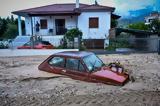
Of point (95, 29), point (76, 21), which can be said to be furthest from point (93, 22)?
point (76, 21)

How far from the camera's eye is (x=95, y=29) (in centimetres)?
3078

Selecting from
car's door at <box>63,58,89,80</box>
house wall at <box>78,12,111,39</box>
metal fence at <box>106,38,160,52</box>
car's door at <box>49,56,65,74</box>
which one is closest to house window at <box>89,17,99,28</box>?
house wall at <box>78,12,111,39</box>

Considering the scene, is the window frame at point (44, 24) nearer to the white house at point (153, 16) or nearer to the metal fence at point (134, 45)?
the metal fence at point (134, 45)

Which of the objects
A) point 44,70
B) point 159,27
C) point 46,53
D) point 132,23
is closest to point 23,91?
point 44,70

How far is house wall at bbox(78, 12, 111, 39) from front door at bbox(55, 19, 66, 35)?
83.5 inches

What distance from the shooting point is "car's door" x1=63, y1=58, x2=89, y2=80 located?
405 inches

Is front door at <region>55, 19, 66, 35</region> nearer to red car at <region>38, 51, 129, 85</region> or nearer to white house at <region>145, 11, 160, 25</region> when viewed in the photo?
white house at <region>145, 11, 160, 25</region>

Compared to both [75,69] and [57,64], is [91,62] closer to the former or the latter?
[75,69]

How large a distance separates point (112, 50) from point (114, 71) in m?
11.5

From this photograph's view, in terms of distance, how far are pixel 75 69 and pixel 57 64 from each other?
3.28 ft

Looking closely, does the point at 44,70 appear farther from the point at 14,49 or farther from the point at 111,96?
the point at 14,49

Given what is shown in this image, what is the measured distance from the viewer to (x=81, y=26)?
3102 cm

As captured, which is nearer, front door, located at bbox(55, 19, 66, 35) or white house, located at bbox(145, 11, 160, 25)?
front door, located at bbox(55, 19, 66, 35)

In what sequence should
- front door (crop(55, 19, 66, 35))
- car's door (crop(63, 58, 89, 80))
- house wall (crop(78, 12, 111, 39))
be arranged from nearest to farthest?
car's door (crop(63, 58, 89, 80)) < house wall (crop(78, 12, 111, 39)) < front door (crop(55, 19, 66, 35))
